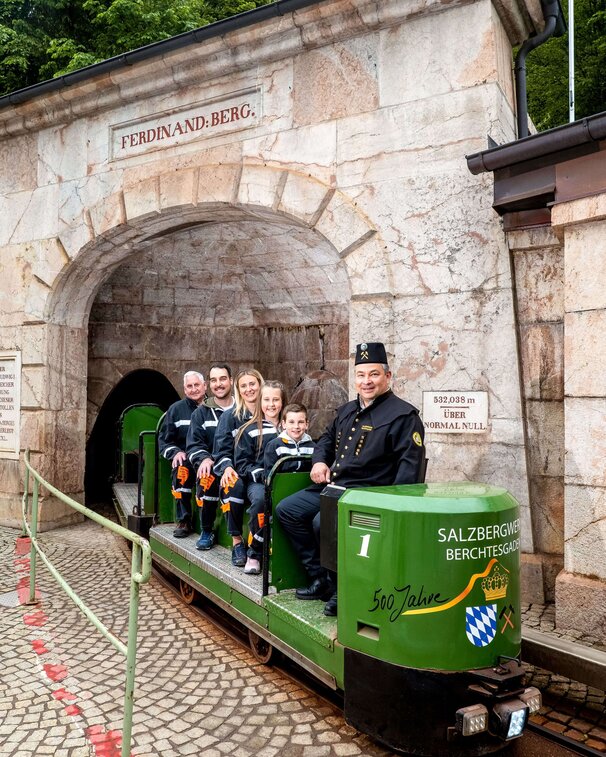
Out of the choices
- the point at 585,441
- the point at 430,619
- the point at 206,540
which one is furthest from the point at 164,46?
the point at 430,619

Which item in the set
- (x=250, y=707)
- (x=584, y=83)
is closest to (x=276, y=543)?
(x=250, y=707)

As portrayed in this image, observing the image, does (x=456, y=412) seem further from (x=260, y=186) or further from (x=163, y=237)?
(x=163, y=237)

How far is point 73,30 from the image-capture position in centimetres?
1241

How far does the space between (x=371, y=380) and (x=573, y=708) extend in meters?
2.01

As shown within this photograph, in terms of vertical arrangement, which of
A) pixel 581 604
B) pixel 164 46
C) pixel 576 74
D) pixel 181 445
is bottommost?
pixel 581 604

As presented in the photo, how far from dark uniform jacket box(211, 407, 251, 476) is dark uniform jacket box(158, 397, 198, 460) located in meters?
0.95

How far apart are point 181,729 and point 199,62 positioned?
6170 mm

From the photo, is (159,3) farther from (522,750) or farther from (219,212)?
(522,750)

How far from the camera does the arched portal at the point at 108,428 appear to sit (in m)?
9.88

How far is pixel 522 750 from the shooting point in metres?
3.03

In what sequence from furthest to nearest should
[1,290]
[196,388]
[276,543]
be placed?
1. [1,290]
2. [196,388]
3. [276,543]

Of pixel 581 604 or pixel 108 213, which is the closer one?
pixel 581 604

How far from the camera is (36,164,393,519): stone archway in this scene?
19.3 ft

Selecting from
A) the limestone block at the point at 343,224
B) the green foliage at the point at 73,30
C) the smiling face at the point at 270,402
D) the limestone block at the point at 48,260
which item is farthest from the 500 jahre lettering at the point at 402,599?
the green foliage at the point at 73,30
